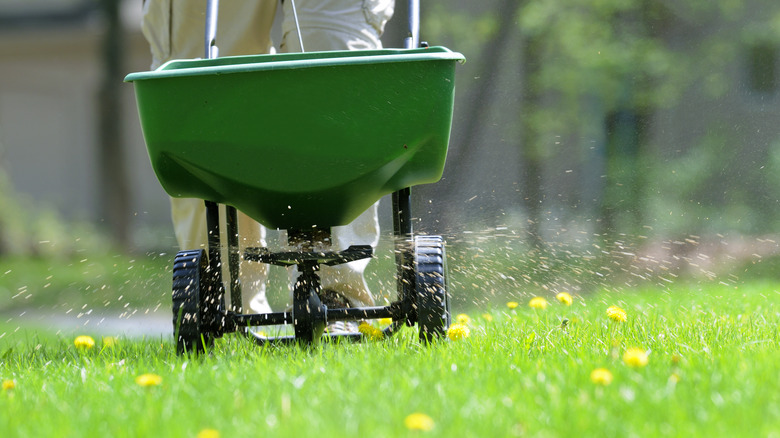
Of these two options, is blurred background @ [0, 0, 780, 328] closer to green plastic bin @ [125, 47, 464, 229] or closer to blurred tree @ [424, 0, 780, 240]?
blurred tree @ [424, 0, 780, 240]

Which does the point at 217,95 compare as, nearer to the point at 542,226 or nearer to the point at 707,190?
the point at 542,226

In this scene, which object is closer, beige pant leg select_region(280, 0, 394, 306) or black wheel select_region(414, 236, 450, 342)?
black wheel select_region(414, 236, 450, 342)

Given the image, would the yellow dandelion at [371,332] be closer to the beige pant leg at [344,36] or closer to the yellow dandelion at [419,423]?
the beige pant leg at [344,36]

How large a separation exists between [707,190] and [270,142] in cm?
282

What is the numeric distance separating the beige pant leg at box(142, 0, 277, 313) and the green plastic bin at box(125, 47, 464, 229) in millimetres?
667

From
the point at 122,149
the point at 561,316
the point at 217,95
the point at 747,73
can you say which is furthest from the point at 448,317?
the point at 122,149

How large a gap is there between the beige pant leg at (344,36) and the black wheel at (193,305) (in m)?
0.43

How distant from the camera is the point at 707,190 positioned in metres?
4.04

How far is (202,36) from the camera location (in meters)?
2.59

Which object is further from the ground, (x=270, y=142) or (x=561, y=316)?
(x=270, y=142)

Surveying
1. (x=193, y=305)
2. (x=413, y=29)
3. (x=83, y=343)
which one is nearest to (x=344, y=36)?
(x=413, y=29)

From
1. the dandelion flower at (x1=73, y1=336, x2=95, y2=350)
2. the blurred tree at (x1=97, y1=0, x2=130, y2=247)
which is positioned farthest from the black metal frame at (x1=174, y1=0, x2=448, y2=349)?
the blurred tree at (x1=97, y1=0, x2=130, y2=247)

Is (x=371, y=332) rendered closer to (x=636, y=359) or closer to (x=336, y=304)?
(x=336, y=304)

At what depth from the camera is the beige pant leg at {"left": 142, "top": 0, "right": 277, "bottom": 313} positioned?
2.57 m
